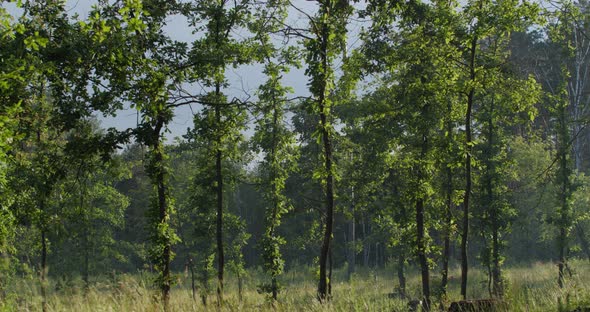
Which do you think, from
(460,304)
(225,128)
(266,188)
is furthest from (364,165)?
(460,304)

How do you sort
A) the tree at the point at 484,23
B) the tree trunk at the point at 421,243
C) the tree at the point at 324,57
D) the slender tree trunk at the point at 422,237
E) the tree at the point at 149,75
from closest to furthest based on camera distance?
Result: the tree at the point at 149,75, the tree at the point at 324,57, the tree at the point at 484,23, the slender tree trunk at the point at 422,237, the tree trunk at the point at 421,243

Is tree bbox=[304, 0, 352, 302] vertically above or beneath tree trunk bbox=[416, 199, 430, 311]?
above

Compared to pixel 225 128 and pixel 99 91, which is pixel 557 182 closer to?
pixel 225 128

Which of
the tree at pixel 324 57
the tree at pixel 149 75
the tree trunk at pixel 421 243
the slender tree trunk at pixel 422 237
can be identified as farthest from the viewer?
the tree trunk at pixel 421 243

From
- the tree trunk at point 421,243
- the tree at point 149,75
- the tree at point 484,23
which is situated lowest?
the tree trunk at point 421,243

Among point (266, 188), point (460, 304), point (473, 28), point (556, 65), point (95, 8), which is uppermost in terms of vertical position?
point (556, 65)

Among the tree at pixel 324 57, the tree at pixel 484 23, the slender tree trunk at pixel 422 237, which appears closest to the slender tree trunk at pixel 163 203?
the tree at pixel 324 57

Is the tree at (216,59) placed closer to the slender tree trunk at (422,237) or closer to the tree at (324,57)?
the tree at (324,57)

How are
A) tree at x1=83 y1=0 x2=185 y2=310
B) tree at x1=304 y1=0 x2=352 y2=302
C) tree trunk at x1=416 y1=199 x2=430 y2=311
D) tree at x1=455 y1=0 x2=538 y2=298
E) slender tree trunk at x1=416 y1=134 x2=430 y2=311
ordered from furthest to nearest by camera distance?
1. tree trunk at x1=416 y1=199 x2=430 y2=311
2. slender tree trunk at x1=416 y1=134 x2=430 y2=311
3. tree at x1=455 y1=0 x2=538 y2=298
4. tree at x1=304 y1=0 x2=352 y2=302
5. tree at x1=83 y1=0 x2=185 y2=310

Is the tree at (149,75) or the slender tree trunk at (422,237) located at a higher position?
the tree at (149,75)

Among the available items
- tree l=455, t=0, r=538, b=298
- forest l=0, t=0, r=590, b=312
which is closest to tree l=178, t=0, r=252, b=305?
forest l=0, t=0, r=590, b=312

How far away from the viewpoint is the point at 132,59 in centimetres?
937

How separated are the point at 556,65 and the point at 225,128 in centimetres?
4241

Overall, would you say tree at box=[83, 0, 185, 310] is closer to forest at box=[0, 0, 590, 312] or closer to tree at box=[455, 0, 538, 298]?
forest at box=[0, 0, 590, 312]
